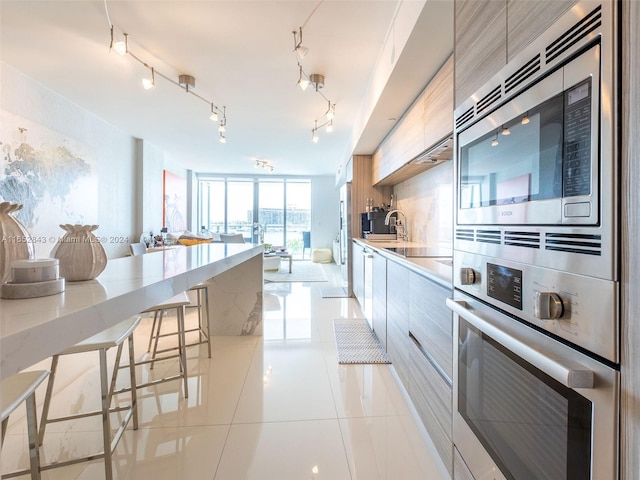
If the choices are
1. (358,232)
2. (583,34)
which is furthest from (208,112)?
(583,34)

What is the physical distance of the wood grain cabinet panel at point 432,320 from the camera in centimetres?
123

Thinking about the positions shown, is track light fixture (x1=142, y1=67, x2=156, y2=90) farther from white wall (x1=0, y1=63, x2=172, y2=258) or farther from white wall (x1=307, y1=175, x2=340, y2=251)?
white wall (x1=307, y1=175, x2=340, y2=251)

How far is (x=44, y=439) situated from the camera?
60.2 inches

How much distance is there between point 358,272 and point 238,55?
2.81 m

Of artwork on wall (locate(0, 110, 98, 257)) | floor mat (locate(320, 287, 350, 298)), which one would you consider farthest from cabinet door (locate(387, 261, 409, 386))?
artwork on wall (locate(0, 110, 98, 257))

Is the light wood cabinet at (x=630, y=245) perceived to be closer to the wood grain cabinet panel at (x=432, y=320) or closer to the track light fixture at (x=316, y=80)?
the wood grain cabinet panel at (x=432, y=320)

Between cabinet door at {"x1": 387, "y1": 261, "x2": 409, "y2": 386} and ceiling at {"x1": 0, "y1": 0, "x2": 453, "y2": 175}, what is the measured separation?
1.49 m

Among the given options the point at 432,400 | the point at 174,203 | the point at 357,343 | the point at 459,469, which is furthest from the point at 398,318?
the point at 174,203

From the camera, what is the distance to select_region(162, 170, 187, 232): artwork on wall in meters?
6.84

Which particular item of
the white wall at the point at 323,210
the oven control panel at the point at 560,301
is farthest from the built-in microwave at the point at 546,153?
the white wall at the point at 323,210

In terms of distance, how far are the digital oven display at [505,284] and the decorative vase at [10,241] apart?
1.29 metres

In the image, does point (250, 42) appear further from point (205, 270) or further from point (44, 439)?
point (44, 439)

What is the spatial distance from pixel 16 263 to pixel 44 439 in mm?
1426

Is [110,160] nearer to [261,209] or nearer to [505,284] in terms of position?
[261,209]
